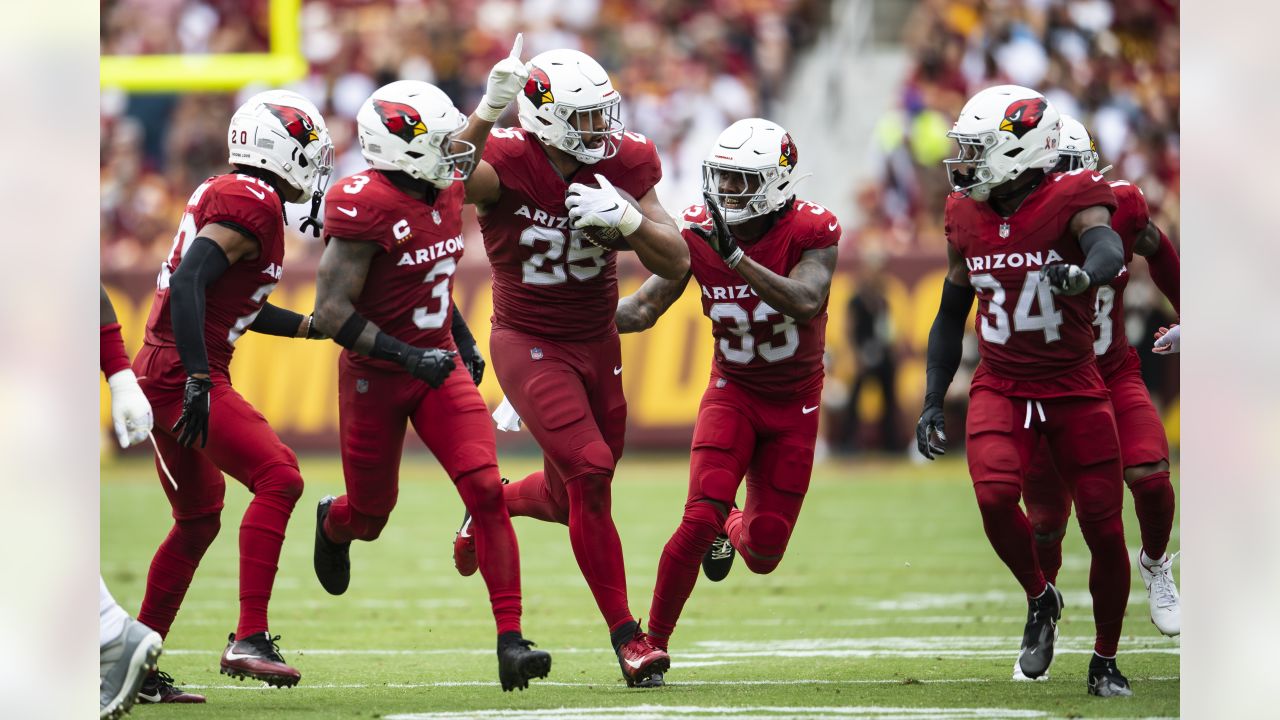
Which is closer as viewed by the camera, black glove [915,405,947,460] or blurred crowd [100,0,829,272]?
black glove [915,405,947,460]

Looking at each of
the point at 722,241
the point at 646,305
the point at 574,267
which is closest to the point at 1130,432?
the point at 722,241

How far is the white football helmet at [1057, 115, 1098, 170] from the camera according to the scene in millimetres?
6145

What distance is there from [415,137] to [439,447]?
101 centimetres

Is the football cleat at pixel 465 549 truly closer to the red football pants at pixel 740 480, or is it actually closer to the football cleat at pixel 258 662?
the red football pants at pixel 740 480

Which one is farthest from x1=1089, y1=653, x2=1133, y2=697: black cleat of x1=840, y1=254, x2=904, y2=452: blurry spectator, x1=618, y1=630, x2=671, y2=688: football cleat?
x1=840, y1=254, x2=904, y2=452: blurry spectator

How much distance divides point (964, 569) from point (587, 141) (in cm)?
422

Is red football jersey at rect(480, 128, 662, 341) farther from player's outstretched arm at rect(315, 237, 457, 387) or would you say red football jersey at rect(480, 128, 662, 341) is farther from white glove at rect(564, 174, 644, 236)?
player's outstretched arm at rect(315, 237, 457, 387)

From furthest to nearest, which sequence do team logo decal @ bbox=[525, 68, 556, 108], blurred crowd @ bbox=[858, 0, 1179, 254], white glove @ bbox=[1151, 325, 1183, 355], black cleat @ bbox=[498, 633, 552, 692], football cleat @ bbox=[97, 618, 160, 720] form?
blurred crowd @ bbox=[858, 0, 1179, 254] → white glove @ bbox=[1151, 325, 1183, 355] → team logo decal @ bbox=[525, 68, 556, 108] → black cleat @ bbox=[498, 633, 552, 692] → football cleat @ bbox=[97, 618, 160, 720]

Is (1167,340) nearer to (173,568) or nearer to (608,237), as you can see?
(608,237)

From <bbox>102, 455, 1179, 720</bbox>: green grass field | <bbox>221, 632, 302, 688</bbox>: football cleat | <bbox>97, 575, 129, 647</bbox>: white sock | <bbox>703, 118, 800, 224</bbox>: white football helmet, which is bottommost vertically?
<bbox>102, 455, 1179, 720</bbox>: green grass field

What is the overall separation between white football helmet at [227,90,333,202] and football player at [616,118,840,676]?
4.13ft

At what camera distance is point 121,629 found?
Result: 14.8 feet

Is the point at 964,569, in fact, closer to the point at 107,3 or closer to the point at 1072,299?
the point at 1072,299
